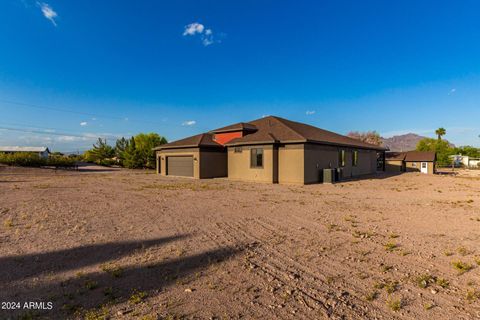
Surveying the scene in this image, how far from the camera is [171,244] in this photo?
5730 millimetres

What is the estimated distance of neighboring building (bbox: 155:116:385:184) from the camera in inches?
712

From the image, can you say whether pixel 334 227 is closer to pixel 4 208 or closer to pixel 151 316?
pixel 151 316

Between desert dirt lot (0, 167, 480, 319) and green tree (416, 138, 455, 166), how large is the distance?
50070mm

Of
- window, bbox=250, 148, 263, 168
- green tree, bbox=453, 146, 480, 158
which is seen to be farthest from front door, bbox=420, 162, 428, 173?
green tree, bbox=453, 146, 480, 158

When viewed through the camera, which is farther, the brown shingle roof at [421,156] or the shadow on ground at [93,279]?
the brown shingle roof at [421,156]

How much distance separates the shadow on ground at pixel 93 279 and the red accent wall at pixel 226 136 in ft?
58.6

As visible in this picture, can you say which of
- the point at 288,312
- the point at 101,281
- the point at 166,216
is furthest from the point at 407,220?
the point at 101,281

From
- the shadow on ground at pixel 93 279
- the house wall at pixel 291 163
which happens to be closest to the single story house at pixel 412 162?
the house wall at pixel 291 163

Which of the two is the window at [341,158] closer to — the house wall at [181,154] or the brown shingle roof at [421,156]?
the house wall at [181,154]

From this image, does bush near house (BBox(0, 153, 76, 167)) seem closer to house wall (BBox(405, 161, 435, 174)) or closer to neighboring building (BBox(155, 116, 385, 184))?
neighboring building (BBox(155, 116, 385, 184))

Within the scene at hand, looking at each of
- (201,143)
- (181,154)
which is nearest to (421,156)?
(201,143)

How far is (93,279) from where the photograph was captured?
13.4 feet

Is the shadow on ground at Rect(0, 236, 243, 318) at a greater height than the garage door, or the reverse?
the garage door

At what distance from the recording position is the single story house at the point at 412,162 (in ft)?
111
